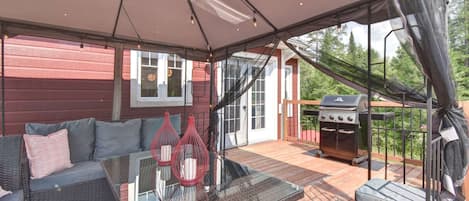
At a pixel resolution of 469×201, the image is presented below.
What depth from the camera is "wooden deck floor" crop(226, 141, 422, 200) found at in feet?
9.78

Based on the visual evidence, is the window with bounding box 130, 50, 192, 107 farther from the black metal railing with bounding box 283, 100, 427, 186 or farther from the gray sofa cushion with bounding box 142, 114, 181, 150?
the black metal railing with bounding box 283, 100, 427, 186

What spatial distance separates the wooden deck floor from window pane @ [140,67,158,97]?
6.35 feet

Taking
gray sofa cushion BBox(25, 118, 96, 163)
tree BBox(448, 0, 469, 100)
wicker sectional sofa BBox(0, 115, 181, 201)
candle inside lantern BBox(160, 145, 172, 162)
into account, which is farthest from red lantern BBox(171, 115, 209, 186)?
tree BBox(448, 0, 469, 100)

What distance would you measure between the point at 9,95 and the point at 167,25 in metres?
2.43

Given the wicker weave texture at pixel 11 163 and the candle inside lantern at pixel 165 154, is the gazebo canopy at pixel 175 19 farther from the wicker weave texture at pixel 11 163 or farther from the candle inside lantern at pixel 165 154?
the candle inside lantern at pixel 165 154

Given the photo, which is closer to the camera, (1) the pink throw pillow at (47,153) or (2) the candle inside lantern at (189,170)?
(2) the candle inside lantern at (189,170)

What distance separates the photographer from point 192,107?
16.2ft

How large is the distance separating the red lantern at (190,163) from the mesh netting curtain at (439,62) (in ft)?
5.45

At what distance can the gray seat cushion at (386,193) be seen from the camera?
6.08 feet

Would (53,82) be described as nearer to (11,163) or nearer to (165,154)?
(11,163)

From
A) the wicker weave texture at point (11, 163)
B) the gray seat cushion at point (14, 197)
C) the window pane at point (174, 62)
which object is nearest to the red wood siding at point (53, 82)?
the window pane at point (174, 62)

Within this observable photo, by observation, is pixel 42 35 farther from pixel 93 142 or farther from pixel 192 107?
pixel 192 107

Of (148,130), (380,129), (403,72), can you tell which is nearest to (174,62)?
(148,130)

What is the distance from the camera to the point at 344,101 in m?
4.11
